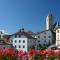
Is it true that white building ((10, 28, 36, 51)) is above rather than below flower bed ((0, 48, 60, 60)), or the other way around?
above

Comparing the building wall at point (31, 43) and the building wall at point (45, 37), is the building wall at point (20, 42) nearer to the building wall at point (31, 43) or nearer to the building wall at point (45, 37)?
the building wall at point (31, 43)

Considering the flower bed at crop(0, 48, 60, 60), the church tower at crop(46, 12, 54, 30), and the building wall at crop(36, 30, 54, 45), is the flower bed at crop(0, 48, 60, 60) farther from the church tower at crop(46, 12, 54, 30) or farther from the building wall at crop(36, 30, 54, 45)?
the church tower at crop(46, 12, 54, 30)

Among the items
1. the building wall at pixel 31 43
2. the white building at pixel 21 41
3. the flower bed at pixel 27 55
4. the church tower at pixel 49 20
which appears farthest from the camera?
the church tower at pixel 49 20

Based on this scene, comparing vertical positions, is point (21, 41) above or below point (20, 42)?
above

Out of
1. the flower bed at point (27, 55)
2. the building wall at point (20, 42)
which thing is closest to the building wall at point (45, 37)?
the building wall at point (20, 42)

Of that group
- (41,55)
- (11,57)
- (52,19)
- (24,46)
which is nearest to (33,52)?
(41,55)

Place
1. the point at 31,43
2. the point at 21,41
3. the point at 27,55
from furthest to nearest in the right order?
the point at 31,43 → the point at 21,41 → the point at 27,55

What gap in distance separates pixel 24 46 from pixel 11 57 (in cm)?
6722

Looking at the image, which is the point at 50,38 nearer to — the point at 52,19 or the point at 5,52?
the point at 52,19

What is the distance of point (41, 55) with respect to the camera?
1805 centimetres

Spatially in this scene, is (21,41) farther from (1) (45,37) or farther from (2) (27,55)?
(2) (27,55)

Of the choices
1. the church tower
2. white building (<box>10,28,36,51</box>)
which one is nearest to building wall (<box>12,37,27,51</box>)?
white building (<box>10,28,36,51</box>)

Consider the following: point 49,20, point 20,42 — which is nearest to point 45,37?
point 20,42

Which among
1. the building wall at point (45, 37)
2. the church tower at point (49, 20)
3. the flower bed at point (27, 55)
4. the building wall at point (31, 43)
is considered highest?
the church tower at point (49, 20)
